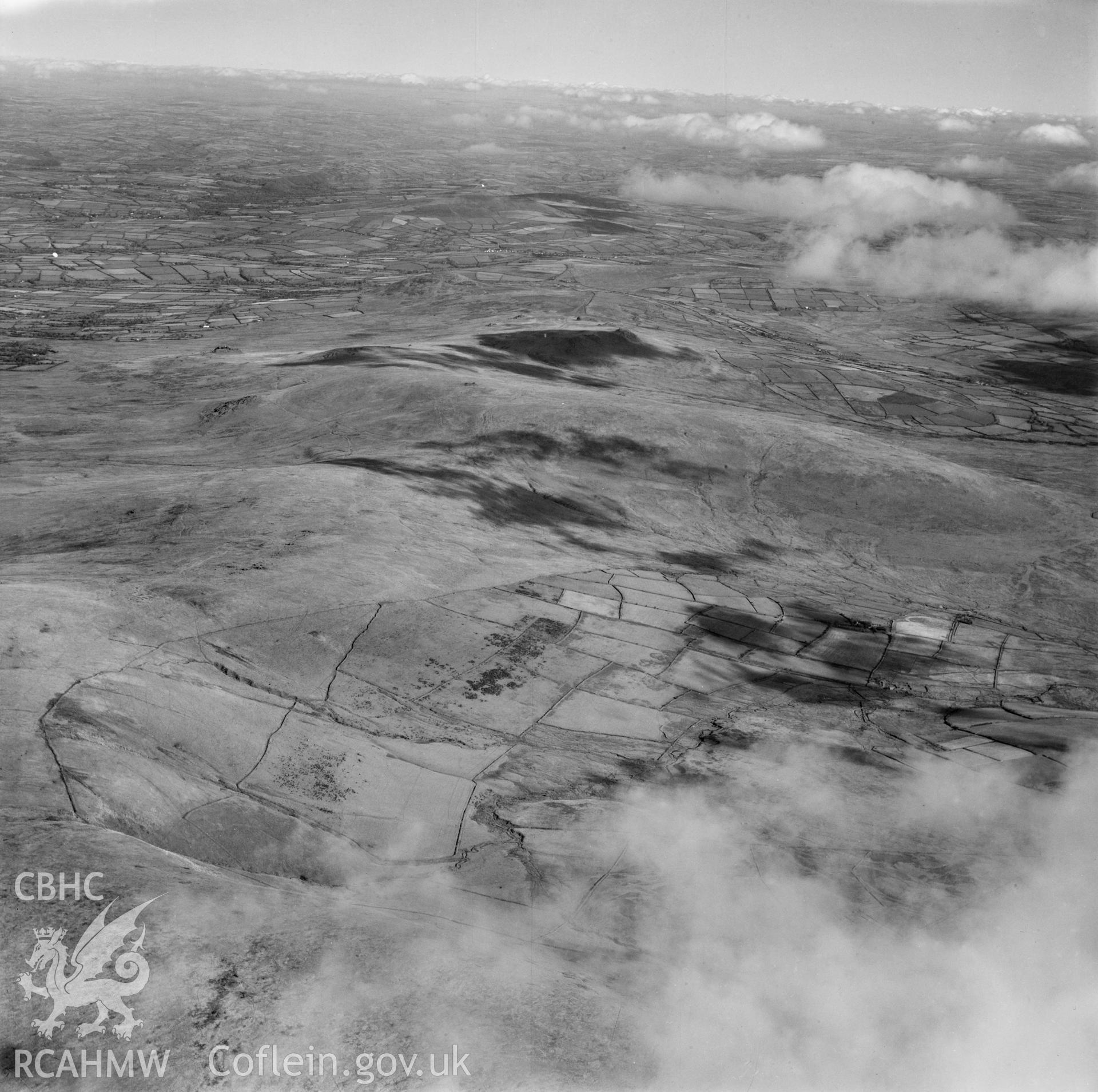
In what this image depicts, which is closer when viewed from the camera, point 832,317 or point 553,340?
point 553,340

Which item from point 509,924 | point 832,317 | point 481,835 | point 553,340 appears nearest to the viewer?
point 509,924

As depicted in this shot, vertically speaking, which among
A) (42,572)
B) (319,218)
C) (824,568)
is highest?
(319,218)

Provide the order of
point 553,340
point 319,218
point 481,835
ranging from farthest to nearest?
point 319,218 < point 553,340 < point 481,835

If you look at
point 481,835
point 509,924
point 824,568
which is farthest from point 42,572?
point 824,568

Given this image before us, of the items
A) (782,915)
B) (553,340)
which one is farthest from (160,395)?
(782,915)

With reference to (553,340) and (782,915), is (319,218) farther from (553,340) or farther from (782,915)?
(782,915)

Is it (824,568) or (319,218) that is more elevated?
(319,218)
